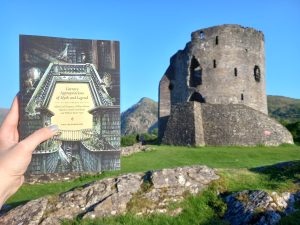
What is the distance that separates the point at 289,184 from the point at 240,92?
23662mm

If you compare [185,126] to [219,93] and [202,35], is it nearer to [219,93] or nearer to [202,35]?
[219,93]

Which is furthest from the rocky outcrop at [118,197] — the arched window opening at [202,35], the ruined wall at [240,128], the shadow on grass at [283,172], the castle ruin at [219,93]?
the arched window opening at [202,35]

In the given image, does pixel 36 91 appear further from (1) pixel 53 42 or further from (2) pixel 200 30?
(2) pixel 200 30

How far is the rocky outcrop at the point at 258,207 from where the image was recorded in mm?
5505

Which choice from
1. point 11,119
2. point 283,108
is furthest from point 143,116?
point 11,119

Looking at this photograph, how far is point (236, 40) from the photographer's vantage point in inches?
1169

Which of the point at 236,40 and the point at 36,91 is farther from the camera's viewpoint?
the point at 236,40

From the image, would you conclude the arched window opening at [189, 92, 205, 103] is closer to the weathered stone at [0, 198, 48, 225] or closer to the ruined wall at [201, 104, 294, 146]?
the ruined wall at [201, 104, 294, 146]

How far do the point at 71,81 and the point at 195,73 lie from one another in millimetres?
22980

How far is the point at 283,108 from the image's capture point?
95.8 meters

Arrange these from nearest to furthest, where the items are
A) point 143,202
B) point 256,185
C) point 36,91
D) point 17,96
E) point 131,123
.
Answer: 1. point 17,96
2. point 143,202
3. point 256,185
4. point 36,91
5. point 131,123

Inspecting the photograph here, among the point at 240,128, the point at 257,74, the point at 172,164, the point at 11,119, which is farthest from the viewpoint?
the point at 257,74

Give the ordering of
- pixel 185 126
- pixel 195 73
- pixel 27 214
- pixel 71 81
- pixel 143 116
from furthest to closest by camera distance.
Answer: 1. pixel 143 116
2. pixel 195 73
3. pixel 185 126
4. pixel 71 81
5. pixel 27 214

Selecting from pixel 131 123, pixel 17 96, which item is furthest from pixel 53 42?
pixel 131 123
